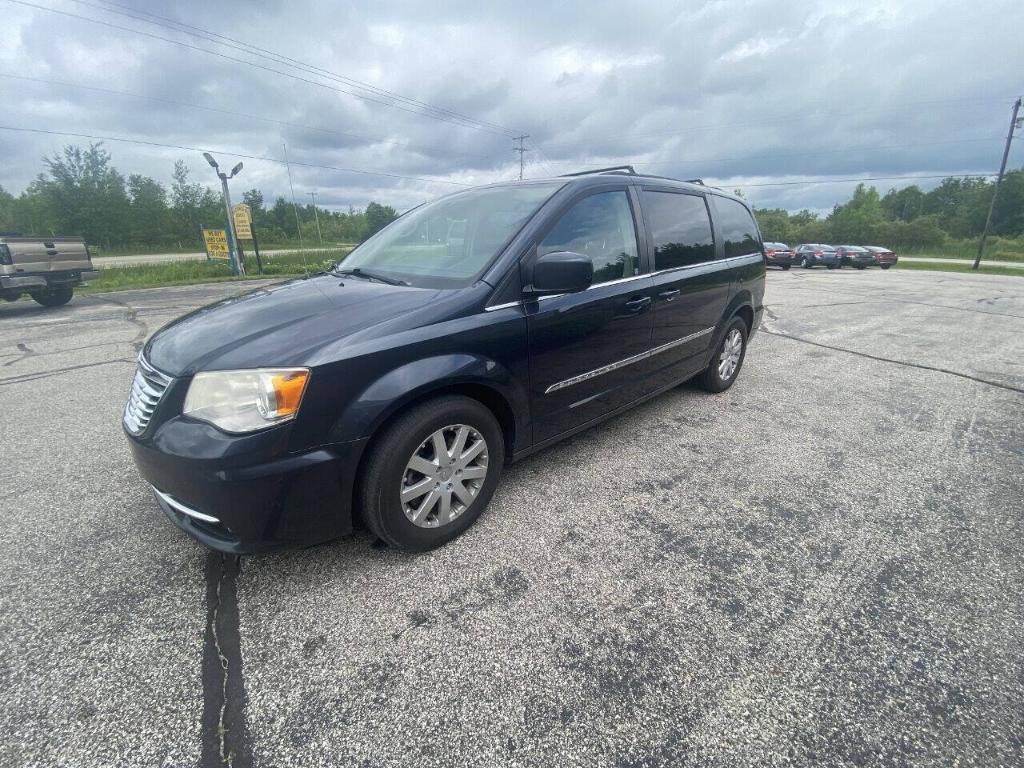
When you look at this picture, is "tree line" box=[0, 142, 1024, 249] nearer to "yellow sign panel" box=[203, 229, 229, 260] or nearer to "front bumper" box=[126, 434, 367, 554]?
"yellow sign panel" box=[203, 229, 229, 260]

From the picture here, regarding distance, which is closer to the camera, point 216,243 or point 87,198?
point 216,243

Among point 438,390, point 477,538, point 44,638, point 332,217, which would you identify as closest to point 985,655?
point 477,538

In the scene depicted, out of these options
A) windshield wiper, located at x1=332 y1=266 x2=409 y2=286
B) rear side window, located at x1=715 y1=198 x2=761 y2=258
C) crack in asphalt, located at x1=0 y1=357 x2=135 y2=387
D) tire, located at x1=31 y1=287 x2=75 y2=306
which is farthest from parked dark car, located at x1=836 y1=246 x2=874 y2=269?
tire, located at x1=31 y1=287 x2=75 y2=306

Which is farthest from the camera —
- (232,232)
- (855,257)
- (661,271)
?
(855,257)

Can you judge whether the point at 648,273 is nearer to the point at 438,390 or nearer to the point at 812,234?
the point at 438,390

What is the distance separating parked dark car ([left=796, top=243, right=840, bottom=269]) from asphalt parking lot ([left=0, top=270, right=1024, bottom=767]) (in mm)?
29493

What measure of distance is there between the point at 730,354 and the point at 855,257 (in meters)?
30.0

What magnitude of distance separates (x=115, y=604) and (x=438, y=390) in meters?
1.58

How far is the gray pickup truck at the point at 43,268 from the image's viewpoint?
859 cm

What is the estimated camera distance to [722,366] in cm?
432

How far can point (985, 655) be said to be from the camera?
5.57 ft

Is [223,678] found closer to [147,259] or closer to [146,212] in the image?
[147,259]

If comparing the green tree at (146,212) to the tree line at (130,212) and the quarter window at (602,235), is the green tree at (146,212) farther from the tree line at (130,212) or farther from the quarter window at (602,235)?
the quarter window at (602,235)

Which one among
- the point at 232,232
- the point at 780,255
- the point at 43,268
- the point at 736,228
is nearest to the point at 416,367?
the point at 736,228
